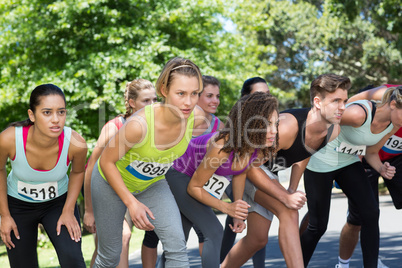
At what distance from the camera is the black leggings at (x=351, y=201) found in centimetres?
511

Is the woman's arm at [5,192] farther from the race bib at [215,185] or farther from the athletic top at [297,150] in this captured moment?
the athletic top at [297,150]

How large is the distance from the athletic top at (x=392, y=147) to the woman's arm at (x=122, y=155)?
9.25 ft

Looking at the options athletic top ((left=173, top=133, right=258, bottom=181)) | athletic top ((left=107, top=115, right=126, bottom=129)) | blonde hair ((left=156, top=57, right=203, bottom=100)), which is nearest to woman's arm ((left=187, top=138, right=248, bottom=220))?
athletic top ((left=173, top=133, right=258, bottom=181))

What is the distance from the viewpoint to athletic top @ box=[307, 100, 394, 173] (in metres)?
5.16

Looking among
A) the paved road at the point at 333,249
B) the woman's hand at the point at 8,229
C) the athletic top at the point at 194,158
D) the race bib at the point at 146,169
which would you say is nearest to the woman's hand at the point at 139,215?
the race bib at the point at 146,169

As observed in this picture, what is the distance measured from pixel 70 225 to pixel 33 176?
1.61 ft

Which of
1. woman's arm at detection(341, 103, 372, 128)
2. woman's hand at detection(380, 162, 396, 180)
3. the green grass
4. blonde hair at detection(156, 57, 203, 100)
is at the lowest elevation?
the green grass

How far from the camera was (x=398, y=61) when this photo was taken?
23797mm

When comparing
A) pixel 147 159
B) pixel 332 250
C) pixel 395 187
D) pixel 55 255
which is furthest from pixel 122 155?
pixel 55 255

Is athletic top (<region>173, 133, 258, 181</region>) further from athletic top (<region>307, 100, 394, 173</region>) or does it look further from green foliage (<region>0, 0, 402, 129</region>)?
green foliage (<region>0, 0, 402, 129</region>)

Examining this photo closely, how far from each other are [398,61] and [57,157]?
72.3 ft

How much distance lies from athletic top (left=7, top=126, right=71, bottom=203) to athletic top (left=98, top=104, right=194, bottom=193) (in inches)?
12.9

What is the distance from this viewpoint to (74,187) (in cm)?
443

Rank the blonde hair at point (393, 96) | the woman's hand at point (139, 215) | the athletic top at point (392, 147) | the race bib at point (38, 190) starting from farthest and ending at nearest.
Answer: the athletic top at point (392, 147) < the blonde hair at point (393, 96) < the race bib at point (38, 190) < the woman's hand at point (139, 215)
